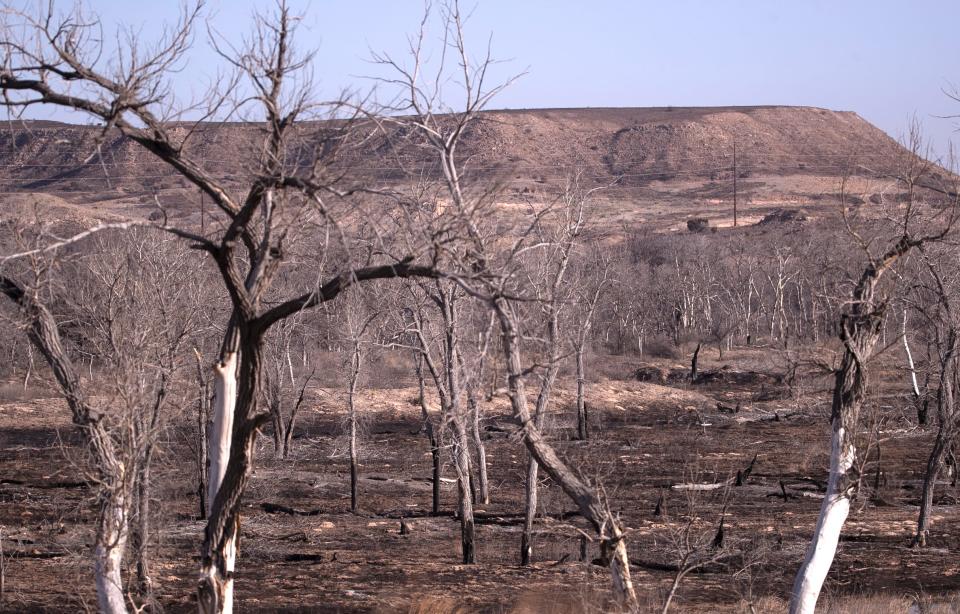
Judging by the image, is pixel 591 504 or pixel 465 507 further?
pixel 465 507

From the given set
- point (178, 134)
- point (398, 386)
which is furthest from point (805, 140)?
point (178, 134)

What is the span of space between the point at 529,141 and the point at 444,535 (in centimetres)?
10580

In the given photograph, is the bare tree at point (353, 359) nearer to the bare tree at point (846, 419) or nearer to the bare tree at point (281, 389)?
the bare tree at point (281, 389)

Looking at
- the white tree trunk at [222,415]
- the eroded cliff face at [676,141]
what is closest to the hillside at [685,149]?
the eroded cliff face at [676,141]

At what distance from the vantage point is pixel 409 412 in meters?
43.6

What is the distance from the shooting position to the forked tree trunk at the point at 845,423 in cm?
1112

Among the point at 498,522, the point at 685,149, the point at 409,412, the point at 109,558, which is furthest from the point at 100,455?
the point at 685,149

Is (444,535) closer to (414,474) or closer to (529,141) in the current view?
(414,474)

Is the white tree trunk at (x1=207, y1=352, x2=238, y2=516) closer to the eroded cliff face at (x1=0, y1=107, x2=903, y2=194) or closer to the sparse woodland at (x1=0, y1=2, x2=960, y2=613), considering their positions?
the sparse woodland at (x1=0, y1=2, x2=960, y2=613)

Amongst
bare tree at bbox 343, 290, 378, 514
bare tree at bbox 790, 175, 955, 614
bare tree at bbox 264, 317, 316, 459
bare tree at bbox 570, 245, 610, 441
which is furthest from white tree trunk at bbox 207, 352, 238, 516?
bare tree at bbox 264, 317, 316, 459

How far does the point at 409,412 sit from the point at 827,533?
33.3m

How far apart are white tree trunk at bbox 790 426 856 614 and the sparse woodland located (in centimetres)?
3

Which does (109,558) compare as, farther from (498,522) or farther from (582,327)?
(498,522)

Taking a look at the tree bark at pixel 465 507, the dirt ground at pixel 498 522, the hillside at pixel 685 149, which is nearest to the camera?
the dirt ground at pixel 498 522
